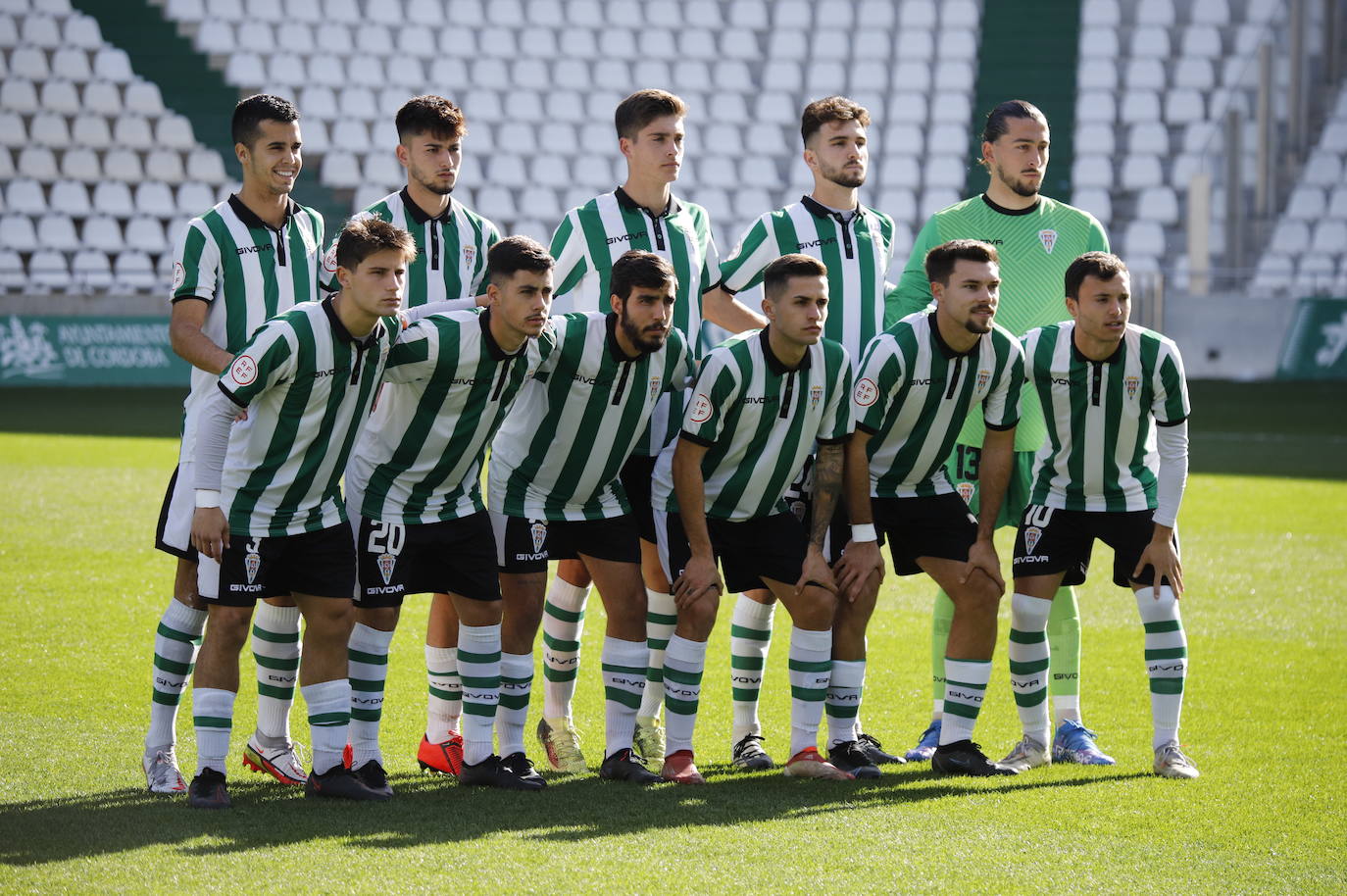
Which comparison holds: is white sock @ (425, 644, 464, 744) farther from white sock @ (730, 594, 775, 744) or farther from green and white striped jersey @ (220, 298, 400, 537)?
white sock @ (730, 594, 775, 744)

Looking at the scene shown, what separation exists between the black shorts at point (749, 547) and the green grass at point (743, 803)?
59 cm

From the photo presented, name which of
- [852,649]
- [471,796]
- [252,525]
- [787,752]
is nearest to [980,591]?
[852,649]

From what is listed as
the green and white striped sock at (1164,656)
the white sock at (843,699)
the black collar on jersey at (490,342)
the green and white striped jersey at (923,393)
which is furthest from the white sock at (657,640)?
the green and white striped sock at (1164,656)

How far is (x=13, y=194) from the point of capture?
19562mm

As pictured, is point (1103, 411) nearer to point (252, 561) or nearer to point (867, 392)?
point (867, 392)

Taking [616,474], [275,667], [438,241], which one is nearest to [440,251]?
[438,241]

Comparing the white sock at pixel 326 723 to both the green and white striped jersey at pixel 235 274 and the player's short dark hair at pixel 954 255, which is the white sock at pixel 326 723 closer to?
the green and white striped jersey at pixel 235 274

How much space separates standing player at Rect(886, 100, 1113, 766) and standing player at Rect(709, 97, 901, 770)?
0.49 ft

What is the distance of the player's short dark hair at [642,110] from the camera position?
4906 millimetres

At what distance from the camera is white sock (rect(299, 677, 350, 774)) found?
4.14 meters

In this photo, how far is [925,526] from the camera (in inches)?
186

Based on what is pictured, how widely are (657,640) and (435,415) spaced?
1.13 m

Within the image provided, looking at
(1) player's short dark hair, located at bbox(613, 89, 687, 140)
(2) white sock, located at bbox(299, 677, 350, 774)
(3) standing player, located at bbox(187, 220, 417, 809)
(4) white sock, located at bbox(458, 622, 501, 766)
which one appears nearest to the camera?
(3) standing player, located at bbox(187, 220, 417, 809)

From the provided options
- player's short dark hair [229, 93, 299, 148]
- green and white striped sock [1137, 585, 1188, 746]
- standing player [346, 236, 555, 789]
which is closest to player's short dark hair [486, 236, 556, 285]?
standing player [346, 236, 555, 789]
